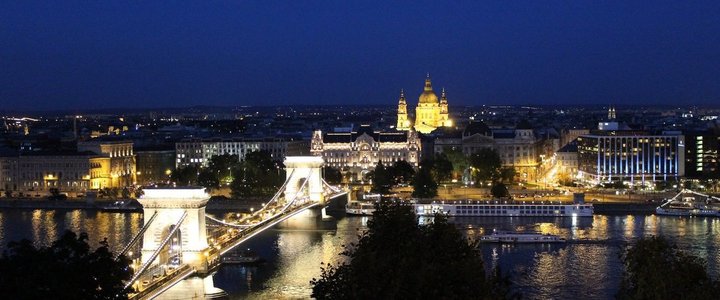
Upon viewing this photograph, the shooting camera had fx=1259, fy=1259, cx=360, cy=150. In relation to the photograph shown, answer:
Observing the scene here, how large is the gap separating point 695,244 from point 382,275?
43.8ft

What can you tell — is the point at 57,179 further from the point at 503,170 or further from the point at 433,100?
the point at 433,100

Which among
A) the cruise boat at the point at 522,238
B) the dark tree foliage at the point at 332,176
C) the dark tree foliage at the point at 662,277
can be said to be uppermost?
the dark tree foliage at the point at 332,176

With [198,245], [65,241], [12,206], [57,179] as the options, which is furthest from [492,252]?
[57,179]

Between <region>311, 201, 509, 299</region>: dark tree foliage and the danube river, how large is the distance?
1871 mm

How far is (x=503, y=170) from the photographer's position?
38469 mm

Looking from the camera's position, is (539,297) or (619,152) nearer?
(539,297)

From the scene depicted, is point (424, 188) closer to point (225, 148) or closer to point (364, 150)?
point (364, 150)

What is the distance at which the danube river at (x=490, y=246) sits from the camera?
17516mm

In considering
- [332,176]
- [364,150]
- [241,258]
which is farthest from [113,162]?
[241,258]

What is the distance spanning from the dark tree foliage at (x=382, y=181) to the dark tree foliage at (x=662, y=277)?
2263 centimetres

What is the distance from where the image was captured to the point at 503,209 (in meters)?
29.3

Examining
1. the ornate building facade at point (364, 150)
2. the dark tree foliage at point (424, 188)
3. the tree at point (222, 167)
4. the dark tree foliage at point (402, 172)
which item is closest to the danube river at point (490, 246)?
the dark tree foliage at point (424, 188)

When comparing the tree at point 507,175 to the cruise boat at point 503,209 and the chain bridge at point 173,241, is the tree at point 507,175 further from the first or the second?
the chain bridge at point 173,241

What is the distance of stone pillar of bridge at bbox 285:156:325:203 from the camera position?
28.7m
